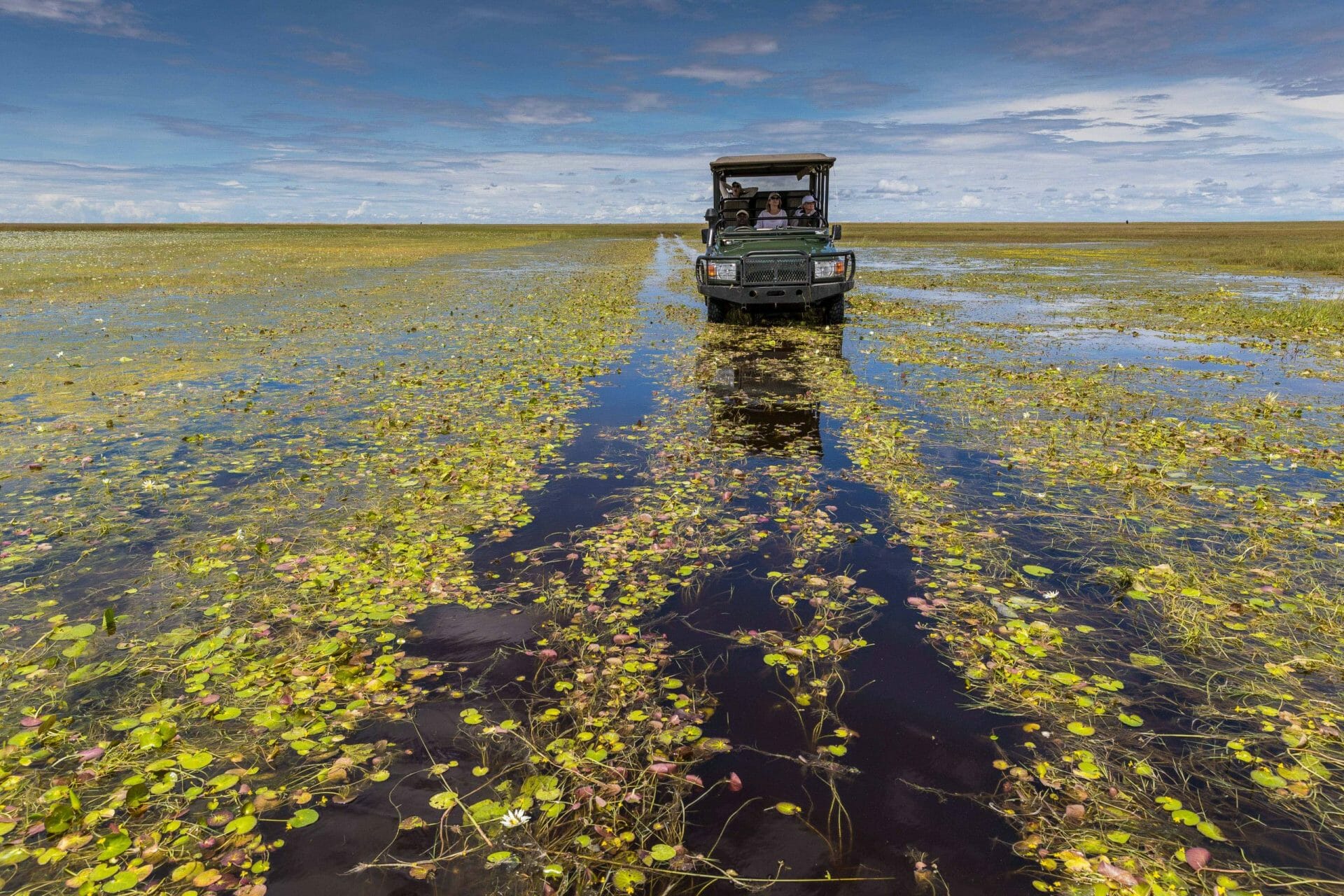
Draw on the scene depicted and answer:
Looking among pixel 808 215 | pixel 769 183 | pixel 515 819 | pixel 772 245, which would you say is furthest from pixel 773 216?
pixel 515 819

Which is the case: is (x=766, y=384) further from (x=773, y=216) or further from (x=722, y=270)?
(x=773, y=216)

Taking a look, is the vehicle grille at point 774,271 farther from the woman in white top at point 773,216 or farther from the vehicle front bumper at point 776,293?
the woman in white top at point 773,216

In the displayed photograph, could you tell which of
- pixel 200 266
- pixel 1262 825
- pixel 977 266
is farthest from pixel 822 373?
pixel 200 266

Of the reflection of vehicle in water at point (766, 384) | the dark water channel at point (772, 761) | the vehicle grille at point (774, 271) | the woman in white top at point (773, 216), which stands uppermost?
the woman in white top at point (773, 216)

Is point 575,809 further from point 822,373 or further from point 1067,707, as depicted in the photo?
point 822,373

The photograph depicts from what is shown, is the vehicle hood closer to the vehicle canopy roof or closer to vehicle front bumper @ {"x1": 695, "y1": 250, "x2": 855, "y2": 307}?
vehicle front bumper @ {"x1": 695, "y1": 250, "x2": 855, "y2": 307}

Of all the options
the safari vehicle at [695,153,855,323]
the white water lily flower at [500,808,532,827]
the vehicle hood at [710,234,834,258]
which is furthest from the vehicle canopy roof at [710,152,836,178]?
the white water lily flower at [500,808,532,827]

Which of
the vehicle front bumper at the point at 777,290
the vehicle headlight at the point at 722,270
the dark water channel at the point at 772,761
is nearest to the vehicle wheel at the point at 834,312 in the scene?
the vehicle front bumper at the point at 777,290

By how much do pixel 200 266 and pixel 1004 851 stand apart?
44.7 m

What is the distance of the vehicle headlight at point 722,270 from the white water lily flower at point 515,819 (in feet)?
40.5

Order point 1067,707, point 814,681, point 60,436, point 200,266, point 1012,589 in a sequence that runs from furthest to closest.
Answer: point 200,266 < point 60,436 < point 1012,589 < point 814,681 < point 1067,707

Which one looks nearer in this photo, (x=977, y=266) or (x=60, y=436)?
(x=60, y=436)

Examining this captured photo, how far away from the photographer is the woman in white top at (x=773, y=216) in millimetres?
15312

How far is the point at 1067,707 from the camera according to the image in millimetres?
3322
